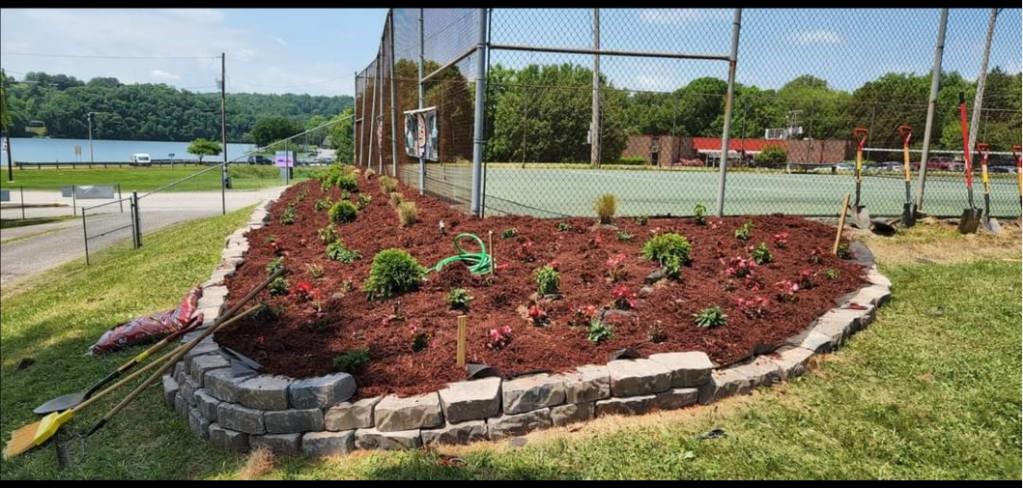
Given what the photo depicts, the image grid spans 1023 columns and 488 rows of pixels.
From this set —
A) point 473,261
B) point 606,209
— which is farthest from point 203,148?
point 473,261

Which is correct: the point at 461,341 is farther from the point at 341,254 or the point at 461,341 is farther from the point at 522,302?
the point at 341,254

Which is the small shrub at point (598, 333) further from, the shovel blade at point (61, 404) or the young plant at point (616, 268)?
the shovel blade at point (61, 404)

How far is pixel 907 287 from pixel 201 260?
8.03 meters

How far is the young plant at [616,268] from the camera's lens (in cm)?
477

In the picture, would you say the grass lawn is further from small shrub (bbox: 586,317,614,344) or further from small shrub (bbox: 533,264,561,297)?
small shrub (bbox: 533,264,561,297)

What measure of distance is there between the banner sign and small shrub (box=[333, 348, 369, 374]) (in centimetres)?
568

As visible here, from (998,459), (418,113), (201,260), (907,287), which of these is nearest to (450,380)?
(998,459)

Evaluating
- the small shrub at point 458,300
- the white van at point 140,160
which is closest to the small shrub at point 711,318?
the small shrub at point 458,300

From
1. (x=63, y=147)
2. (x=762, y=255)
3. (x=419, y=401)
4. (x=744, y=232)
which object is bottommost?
(x=419, y=401)

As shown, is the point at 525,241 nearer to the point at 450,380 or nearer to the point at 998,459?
the point at 450,380

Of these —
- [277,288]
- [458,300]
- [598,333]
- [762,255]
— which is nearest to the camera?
[598,333]

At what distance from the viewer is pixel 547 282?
4387mm

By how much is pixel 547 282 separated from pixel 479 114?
9.50 feet
